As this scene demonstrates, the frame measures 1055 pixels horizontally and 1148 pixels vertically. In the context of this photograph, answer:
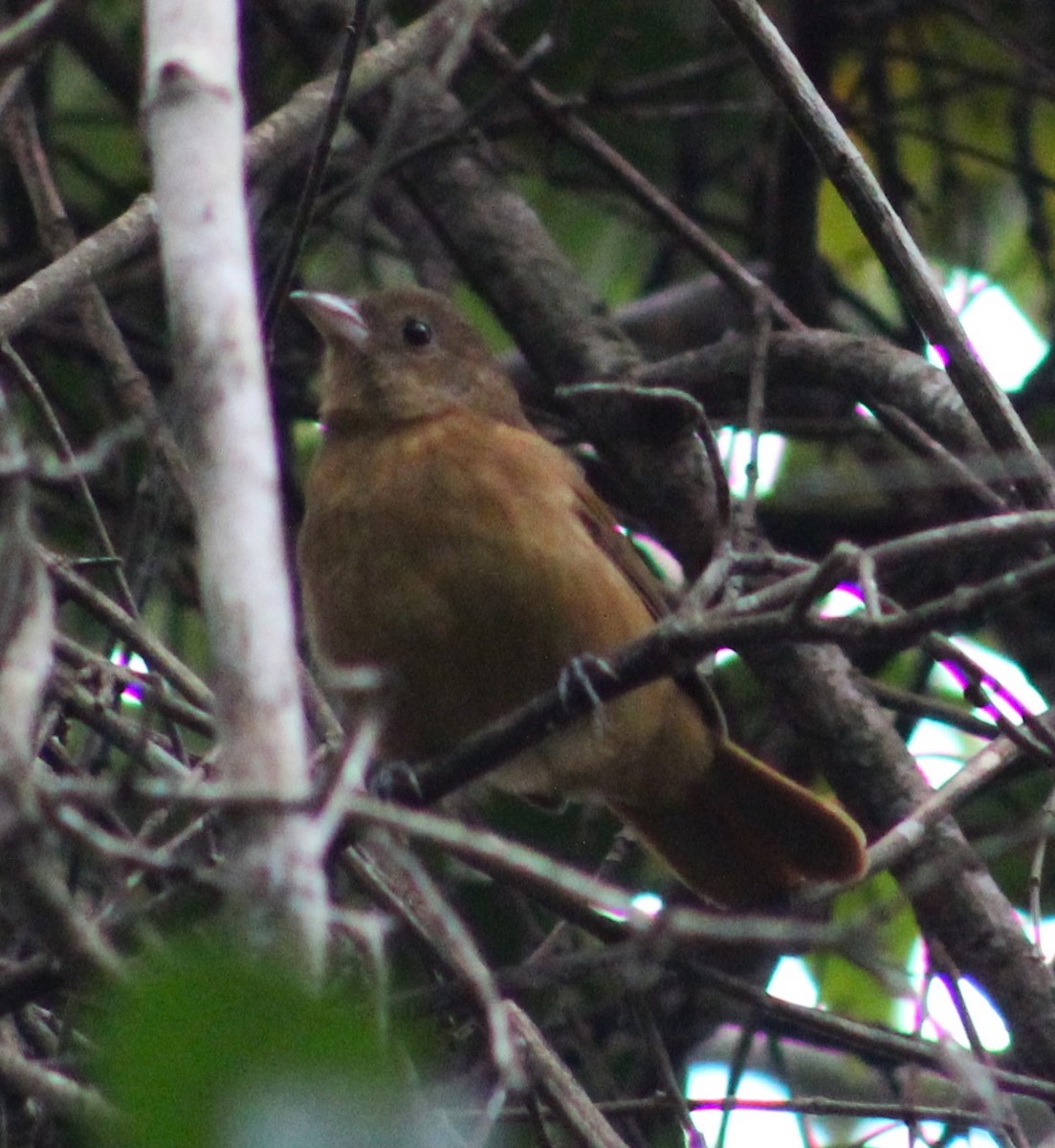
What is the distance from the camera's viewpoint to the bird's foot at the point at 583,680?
281 centimetres

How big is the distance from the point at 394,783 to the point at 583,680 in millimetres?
467

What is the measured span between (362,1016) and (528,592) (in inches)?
101

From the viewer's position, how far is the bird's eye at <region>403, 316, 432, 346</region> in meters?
4.91

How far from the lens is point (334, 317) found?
4836 mm

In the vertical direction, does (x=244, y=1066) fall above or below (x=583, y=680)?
below

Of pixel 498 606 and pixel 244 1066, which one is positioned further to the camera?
pixel 498 606

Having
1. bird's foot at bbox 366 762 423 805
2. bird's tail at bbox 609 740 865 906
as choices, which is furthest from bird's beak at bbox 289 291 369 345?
bird's tail at bbox 609 740 865 906

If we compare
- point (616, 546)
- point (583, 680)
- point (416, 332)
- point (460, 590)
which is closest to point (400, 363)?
point (416, 332)

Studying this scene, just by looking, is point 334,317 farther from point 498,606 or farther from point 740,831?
point 740,831

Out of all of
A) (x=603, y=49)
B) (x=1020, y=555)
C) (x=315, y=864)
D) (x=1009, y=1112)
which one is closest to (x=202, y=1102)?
(x=315, y=864)

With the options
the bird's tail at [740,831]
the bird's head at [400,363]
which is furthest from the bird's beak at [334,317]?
the bird's tail at [740,831]

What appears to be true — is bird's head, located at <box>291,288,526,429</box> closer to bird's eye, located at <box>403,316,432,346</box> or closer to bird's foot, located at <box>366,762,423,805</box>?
bird's eye, located at <box>403,316,432,346</box>

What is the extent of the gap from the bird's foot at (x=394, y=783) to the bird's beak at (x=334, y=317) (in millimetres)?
1151

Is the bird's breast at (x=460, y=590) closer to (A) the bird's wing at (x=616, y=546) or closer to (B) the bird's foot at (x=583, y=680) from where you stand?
(A) the bird's wing at (x=616, y=546)
